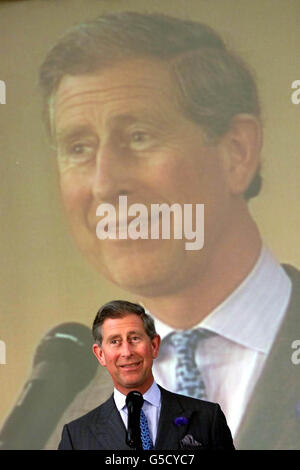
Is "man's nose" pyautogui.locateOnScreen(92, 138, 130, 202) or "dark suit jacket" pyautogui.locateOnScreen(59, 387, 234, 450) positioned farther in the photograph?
"man's nose" pyautogui.locateOnScreen(92, 138, 130, 202)

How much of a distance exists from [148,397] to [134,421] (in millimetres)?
108

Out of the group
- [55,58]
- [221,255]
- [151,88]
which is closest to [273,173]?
[221,255]

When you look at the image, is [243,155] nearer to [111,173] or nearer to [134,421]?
[111,173]

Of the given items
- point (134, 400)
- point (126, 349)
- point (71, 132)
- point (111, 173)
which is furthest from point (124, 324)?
point (71, 132)

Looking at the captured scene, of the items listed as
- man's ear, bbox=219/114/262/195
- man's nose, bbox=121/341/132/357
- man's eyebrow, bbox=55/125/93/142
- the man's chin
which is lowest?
man's nose, bbox=121/341/132/357

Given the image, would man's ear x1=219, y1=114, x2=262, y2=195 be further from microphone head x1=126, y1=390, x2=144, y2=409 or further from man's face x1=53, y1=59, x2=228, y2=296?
microphone head x1=126, y1=390, x2=144, y2=409

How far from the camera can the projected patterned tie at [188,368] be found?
136 inches

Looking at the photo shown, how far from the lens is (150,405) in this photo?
1.44m

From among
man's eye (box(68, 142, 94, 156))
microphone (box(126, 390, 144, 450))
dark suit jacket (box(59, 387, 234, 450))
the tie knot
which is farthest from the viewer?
man's eye (box(68, 142, 94, 156))

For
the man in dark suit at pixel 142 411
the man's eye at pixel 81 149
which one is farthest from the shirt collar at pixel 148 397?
the man's eye at pixel 81 149

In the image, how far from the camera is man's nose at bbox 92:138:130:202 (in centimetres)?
355

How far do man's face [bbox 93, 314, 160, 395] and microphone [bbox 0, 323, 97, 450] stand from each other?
2.14 m

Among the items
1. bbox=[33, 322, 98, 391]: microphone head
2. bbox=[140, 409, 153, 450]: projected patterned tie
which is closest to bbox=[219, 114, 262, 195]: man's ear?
bbox=[33, 322, 98, 391]: microphone head

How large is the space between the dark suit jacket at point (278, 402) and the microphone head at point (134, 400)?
2157 mm
